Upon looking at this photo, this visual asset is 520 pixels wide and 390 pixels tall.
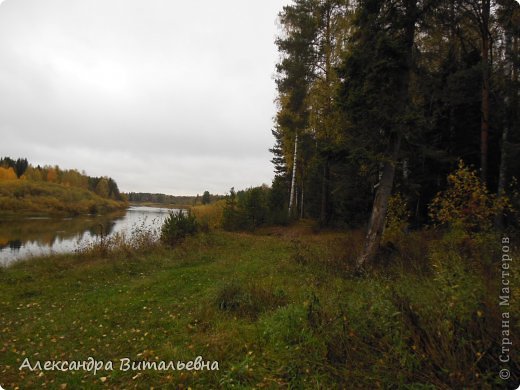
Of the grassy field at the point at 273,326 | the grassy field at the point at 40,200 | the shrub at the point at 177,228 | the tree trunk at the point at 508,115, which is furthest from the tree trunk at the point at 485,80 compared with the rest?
the grassy field at the point at 40,200

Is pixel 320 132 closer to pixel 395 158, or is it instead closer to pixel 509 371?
pixel 395 158

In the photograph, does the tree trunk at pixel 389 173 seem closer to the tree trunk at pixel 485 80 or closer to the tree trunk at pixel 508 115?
the tree trunk at pixel 485 80

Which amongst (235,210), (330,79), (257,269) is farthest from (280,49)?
(257,269)

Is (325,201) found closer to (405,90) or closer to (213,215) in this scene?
(213,215)

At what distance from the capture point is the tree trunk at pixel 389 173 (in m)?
6.53

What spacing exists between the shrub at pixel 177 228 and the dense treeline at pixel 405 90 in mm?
8062

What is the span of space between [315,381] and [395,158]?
579 centimetres

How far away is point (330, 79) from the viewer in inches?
565

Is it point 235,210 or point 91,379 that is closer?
point 91,379

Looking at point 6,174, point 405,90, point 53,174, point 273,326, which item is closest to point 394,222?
point 405,90

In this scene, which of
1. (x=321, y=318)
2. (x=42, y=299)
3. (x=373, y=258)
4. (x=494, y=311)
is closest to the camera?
(x=494, y=311)

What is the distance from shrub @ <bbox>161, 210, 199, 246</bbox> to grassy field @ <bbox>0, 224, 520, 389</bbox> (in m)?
4.73

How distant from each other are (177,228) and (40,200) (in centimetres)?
5060

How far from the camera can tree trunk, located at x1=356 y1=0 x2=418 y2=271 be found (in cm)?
653
